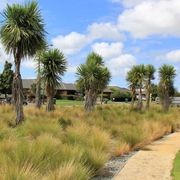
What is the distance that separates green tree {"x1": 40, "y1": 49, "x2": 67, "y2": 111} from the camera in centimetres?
3303

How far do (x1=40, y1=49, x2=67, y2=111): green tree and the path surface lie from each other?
Answer: 14797 mm

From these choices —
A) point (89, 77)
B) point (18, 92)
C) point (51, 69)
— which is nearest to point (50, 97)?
point (51, 69)

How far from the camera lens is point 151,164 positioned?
1398 centimetres

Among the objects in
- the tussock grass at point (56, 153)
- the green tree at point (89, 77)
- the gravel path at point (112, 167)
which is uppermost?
the green tree at point (89, 77)

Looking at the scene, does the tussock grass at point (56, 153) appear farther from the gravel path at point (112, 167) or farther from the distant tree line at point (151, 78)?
the distant tree line at point (151, 78)

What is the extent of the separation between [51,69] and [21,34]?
1013 centimetres

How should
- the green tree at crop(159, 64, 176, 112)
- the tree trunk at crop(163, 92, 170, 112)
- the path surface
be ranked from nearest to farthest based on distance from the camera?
the path surface
the tree trunk at crop(163, 92, 170, 112)
the green tree at crop(159, 64, 176, 112)

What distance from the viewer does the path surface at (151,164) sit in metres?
12.0

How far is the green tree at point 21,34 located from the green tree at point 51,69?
9456mm

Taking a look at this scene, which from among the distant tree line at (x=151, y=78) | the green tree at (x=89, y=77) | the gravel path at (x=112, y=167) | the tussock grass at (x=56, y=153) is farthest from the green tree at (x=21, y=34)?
the distant tree line at (x=151, y=78)

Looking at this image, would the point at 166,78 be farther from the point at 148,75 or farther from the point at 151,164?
the point at 151,164

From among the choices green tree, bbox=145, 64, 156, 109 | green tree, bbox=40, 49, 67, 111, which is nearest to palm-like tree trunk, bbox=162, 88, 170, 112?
green tree, bbox=145, 64, 156, 109

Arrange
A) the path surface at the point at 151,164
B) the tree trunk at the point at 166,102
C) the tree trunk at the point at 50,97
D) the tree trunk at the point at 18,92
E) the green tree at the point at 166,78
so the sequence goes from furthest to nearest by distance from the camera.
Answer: the green tree at the point at 166,78, the tree trunk at the point at 166,102, the tree trunk at the point at 50,97, the tree trunk at the point at 18,92, the path surface at the point at 151,164

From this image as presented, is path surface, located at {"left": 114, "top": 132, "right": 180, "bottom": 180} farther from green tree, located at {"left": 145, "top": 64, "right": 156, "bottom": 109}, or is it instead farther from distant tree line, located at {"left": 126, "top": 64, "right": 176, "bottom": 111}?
green tree, located at {"left": 145, "top": 64, "right": 156, "bottom": 109}
